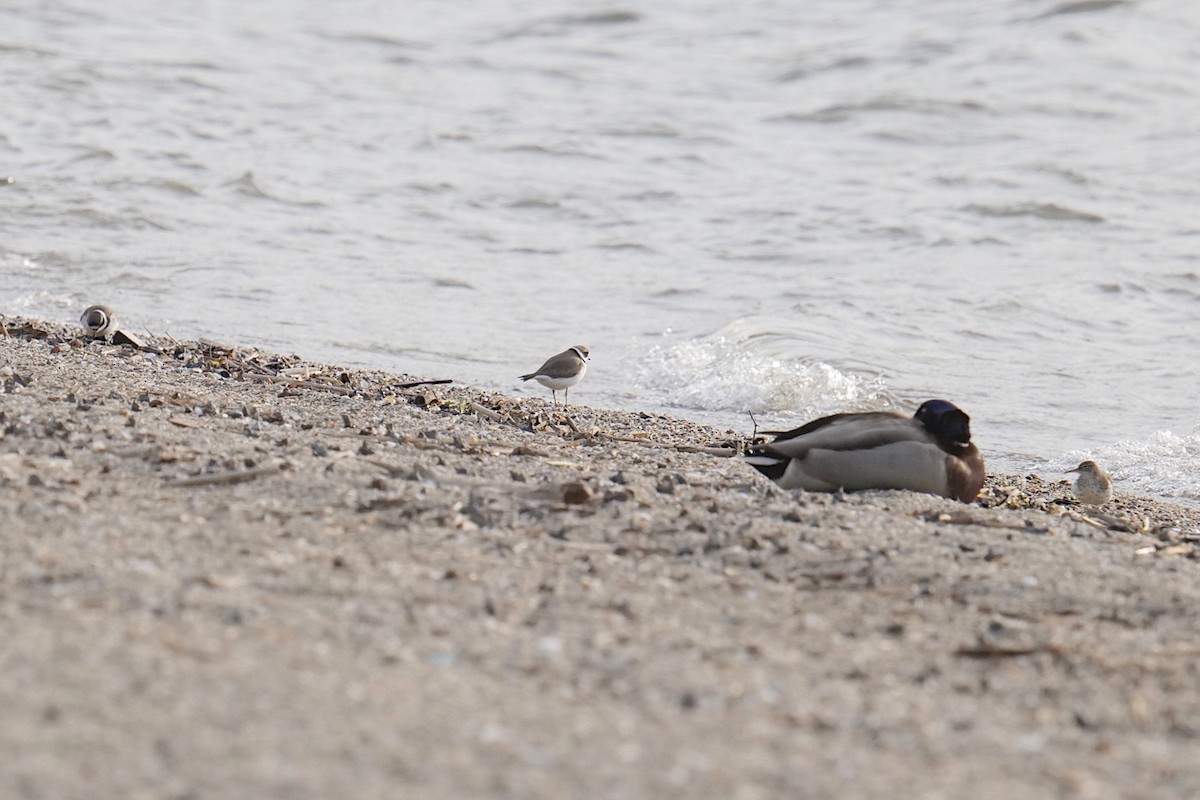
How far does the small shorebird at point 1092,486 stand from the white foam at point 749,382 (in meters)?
2.59

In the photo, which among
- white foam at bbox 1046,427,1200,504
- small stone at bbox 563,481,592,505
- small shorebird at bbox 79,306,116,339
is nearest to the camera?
small stone at bbox 563,481,592,505

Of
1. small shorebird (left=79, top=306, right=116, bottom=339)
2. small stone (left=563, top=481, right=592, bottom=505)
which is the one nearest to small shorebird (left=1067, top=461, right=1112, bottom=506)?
small stone (left=563, top=481, right=592, bottom=505)

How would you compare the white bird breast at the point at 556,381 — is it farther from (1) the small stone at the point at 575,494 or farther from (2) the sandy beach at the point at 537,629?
(1) the small stone at the point at 575,494

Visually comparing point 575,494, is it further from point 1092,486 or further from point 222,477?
point 1092,486

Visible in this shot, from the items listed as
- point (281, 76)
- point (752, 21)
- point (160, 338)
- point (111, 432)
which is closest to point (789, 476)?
point (111, 432)

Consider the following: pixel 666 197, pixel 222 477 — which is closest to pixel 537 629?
pixel 222 477

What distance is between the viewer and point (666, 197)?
1739cm

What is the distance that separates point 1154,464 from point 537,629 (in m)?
6.25

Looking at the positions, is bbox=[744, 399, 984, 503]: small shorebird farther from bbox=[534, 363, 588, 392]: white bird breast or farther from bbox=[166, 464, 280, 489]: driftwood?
bbox=[534, 363, 588, 392]: white bird breast

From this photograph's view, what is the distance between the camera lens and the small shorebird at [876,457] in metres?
6.62

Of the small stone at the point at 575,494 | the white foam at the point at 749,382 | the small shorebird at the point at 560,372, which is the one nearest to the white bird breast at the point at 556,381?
the small shorebird at the point at 560,372

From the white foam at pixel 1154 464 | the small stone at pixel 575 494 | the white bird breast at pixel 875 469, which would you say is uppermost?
the white bird breast at pixel 875 469

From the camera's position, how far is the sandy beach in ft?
10.5

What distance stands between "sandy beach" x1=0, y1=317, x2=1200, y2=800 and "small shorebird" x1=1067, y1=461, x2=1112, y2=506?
887mm
